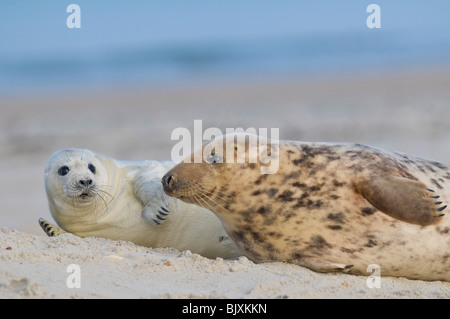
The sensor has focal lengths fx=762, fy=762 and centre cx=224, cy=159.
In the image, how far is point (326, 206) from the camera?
473cm

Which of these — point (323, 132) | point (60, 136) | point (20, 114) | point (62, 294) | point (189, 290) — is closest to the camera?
point (62, 294)

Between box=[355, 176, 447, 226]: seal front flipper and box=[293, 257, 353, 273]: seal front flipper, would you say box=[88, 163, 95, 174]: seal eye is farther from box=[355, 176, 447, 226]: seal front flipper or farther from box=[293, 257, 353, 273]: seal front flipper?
box=[355, 176, 447, 226]: seal front flipper

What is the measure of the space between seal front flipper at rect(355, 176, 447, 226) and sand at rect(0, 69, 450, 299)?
1.36 feet

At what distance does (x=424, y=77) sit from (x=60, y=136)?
11.8 m

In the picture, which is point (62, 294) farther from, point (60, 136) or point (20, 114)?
point (20, 114)

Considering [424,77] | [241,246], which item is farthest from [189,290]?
[424,77]

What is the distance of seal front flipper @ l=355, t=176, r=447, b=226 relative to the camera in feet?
14.5

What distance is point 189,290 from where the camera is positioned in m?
4.03

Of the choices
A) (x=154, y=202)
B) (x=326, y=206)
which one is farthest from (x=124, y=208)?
(x=326, y=206)

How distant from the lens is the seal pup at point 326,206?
182 inches

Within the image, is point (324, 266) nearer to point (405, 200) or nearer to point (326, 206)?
point (326, 206)

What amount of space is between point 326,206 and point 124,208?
2.12 metres

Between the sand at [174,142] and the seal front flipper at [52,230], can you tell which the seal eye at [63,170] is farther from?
the sand at [174,142]

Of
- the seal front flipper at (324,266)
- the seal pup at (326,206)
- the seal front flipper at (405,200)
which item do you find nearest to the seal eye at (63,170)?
the seal pup at (326,206)
